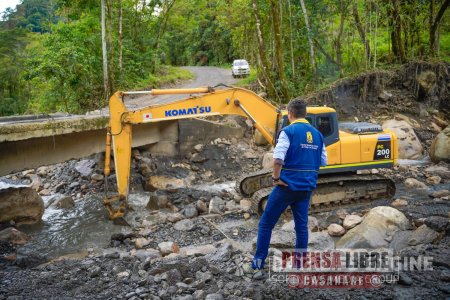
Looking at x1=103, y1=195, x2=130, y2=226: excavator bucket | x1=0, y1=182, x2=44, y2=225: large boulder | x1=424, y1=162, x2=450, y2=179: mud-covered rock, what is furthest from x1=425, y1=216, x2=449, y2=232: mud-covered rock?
x1=0, y1=182, x2=44, y2=225: large boulder

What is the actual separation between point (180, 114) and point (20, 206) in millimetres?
3885

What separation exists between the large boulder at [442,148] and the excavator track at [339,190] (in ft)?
12.9

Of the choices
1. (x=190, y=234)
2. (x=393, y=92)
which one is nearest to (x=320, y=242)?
(x=190, y=234)

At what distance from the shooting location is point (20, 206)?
8602 millimetres

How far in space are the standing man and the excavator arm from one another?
3.59m

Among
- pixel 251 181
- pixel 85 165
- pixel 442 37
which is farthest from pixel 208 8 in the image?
pixel 251 181

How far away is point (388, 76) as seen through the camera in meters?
15.5

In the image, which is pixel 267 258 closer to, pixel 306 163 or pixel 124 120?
pixel 306 163

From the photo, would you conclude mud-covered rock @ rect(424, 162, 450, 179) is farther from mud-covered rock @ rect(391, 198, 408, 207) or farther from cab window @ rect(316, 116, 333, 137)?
cab window @ rect(316, 116, 333, 137)

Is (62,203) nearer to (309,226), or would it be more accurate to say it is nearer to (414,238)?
(309,226)

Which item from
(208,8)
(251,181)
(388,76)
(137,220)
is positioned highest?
(208,8)

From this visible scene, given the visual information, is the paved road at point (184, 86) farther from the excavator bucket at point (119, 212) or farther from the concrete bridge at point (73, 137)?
the excavator bucket at point (119, 212)

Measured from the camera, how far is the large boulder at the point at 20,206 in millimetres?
8445

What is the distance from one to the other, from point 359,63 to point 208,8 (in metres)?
23.2
